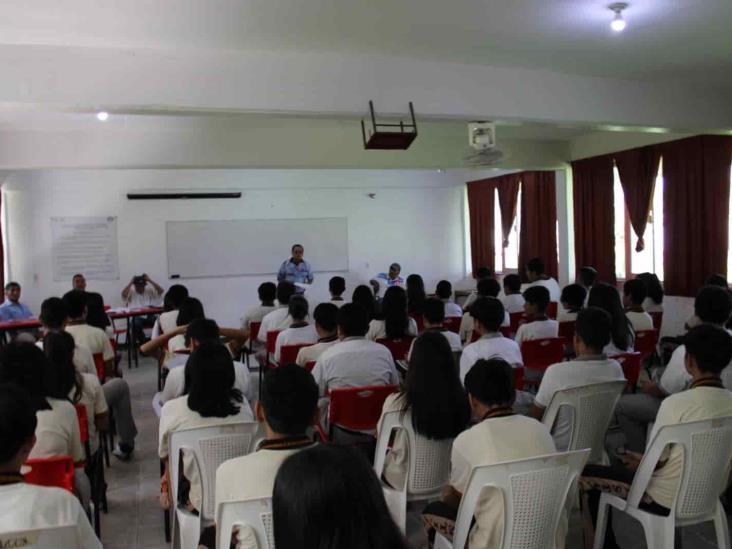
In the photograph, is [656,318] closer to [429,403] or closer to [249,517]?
[429,403]

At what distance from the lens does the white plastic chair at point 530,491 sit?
1.83 m

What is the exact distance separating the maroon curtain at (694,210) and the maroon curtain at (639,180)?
16 cm

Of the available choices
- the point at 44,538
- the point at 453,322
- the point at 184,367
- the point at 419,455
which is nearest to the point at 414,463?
the point at 419,455

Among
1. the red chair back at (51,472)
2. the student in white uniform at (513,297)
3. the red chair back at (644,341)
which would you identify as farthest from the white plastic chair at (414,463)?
the student in white uniform at (513,297)

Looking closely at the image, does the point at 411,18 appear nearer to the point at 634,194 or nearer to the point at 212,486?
the point at 212,486

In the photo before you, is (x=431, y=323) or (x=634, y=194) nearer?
(x=431, y=323)

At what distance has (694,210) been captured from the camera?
6.97 metres

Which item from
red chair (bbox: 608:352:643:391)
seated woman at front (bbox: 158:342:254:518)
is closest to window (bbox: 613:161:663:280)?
red chair (bbox: 608:352:643:391)

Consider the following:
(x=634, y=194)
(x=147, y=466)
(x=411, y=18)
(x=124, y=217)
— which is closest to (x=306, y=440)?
(x=147, y=466)

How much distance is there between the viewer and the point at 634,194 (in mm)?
→ 7730

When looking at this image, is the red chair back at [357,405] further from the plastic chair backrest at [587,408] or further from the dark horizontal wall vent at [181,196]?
the dark horizontal wall vent at [181,196]

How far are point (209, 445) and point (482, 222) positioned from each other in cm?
929

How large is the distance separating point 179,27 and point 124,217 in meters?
6.16

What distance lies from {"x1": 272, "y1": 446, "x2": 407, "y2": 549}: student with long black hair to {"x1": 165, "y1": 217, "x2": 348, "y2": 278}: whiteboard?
929 centimetres
